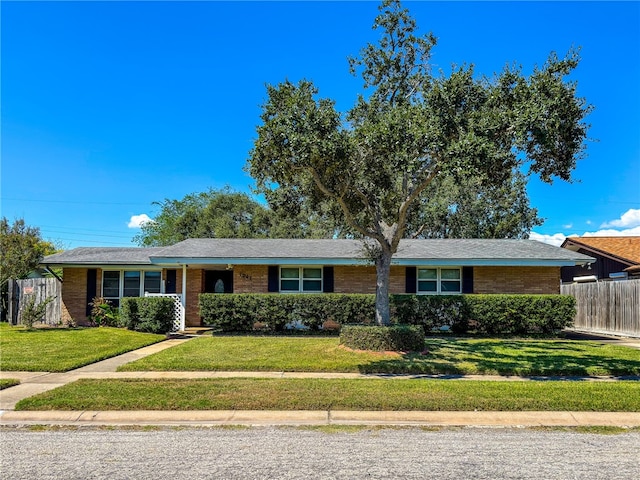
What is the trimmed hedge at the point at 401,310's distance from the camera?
1709 centimetres

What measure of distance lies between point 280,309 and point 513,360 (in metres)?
8.18

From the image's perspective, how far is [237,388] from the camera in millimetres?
8188

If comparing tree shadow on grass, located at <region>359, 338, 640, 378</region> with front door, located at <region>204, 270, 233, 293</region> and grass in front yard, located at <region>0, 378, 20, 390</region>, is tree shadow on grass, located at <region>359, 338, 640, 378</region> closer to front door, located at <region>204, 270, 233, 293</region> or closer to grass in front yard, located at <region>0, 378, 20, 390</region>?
grass in front yard, located at <region>0, 378, 20, 390</region>

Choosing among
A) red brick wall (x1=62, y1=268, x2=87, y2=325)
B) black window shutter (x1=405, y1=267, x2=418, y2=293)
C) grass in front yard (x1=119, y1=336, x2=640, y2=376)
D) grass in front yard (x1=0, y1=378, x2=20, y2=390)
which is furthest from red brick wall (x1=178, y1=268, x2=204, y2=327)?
grass in front yard (x1=0, y1=378, x2=20, y2=390)

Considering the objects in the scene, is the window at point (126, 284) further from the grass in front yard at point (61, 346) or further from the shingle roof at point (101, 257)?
the grass in front yard at point (61, 346)

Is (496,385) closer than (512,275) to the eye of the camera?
Yes

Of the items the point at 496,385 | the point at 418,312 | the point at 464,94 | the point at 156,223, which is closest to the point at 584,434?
the point at 496,385

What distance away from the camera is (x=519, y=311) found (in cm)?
1716

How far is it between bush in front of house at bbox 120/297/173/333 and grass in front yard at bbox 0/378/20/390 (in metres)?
7.74

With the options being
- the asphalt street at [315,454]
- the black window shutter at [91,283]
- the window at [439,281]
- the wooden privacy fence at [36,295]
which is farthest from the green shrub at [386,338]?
the wooden privacy fence at [36,295]

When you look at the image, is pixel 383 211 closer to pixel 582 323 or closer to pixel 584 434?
pixel 584 434

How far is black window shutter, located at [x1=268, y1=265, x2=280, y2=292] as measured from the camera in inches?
752

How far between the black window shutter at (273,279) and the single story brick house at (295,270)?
39mm

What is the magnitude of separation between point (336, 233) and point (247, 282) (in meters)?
20.7
